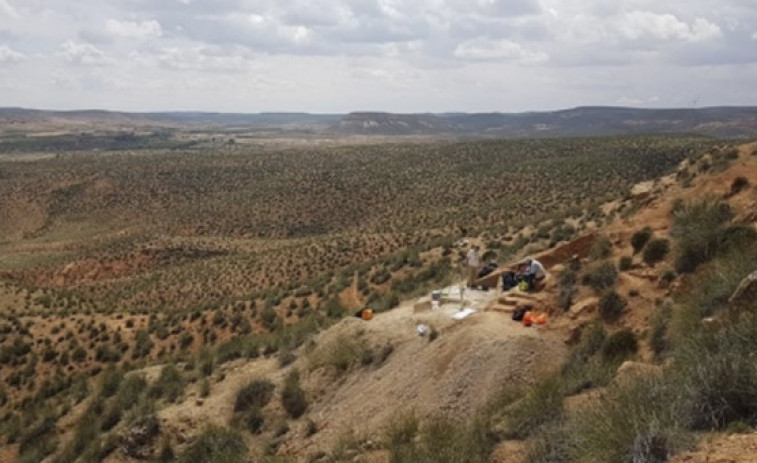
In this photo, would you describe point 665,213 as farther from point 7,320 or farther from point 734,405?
point 7,320

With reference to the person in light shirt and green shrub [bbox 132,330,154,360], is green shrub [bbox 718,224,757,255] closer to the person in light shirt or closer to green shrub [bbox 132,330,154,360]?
the person in light shirt

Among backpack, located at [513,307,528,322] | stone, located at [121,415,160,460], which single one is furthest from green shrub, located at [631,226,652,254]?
stone, located at [121,415,160,460]

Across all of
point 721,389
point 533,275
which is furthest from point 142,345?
point 721,389

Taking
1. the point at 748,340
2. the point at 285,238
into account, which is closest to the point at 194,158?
the point at 285,238

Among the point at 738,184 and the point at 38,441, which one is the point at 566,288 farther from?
the point at 38,441

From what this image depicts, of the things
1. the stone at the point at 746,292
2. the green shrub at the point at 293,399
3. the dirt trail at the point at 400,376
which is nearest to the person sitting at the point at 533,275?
the dirt trail at the point at 400,376

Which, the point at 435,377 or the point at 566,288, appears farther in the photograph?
the point at 566,288
